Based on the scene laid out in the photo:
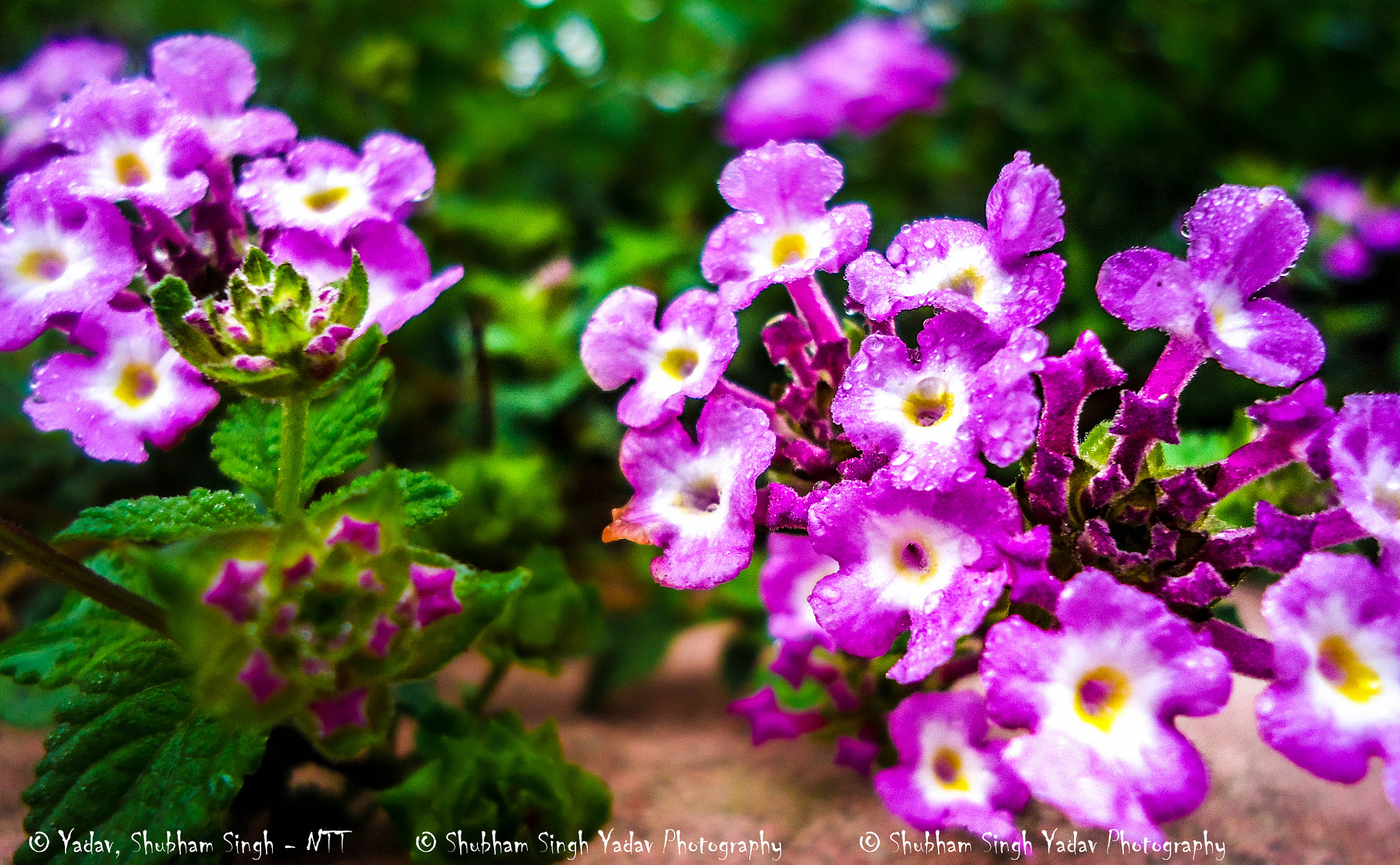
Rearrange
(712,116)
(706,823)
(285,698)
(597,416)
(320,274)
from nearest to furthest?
(285,698), (320,274), (706,823), (597,416), (712,116)

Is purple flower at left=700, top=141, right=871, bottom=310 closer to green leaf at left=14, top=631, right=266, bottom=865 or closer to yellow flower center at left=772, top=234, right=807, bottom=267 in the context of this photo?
yellow flower center at left=772, top=234, right=807, bottom=267

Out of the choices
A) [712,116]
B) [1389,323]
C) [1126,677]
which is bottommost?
[1389,323]

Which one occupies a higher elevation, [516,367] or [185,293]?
[185,293]

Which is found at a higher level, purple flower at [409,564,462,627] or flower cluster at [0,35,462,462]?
flower cluster at [0,35,462,462]

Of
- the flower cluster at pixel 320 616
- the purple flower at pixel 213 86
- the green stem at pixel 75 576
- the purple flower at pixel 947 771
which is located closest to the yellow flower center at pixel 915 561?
the purple flower at pixel 947 771

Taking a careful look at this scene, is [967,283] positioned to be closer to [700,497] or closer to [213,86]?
[700,497]

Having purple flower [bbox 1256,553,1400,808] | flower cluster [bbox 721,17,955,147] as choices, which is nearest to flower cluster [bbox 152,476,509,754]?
purple flower [bbox 1256,553,1400,808]

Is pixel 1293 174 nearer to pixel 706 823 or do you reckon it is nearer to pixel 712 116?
pixel 712 116

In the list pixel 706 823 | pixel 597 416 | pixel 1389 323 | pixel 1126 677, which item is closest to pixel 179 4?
pixel 597 416
